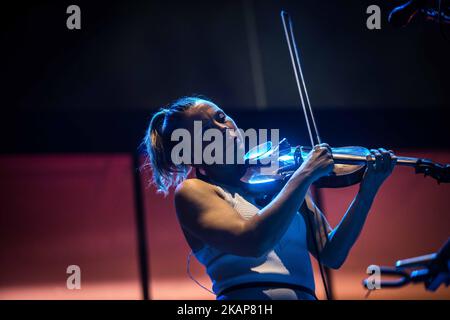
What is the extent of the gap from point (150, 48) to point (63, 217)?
4.00ft

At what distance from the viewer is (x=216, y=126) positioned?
1547mm

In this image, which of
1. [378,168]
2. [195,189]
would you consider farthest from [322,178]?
[195,189]

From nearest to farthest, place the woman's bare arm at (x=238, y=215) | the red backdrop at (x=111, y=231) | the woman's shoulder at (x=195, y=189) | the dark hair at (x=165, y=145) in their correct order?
the woman's bare arm at (x=238, y=215) < the woman's shoulder at (x=195, y=189) < the dark hair at (x=165, y=145) < the red backdrop at (x=111, y=231)

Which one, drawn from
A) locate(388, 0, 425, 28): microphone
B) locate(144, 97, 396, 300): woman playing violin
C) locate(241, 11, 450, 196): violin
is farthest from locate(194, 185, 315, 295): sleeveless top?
locate(388, 0, 425, 28): microphone

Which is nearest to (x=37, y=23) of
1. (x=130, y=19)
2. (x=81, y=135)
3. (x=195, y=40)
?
(x=130, y=19)

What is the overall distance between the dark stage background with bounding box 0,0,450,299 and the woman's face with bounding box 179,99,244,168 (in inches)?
64.9

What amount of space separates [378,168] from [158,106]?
2.03 metres

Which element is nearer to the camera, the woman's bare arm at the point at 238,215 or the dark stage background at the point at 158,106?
the woman's bare arm at the point at 238,215

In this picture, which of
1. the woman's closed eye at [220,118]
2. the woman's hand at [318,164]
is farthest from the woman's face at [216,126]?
the woman's hand at [318,164]

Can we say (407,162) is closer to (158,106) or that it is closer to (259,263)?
(259,263)

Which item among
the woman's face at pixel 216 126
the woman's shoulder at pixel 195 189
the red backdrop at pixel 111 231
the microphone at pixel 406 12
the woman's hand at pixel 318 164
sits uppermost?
the microphone at pixel 406 12

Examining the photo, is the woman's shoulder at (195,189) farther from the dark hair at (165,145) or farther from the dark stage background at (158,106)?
the dark stage background at (158,106)

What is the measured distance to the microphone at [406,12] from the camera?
1295 millimetres

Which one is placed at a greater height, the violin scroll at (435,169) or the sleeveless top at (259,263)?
the violin scroll at (435,169)
